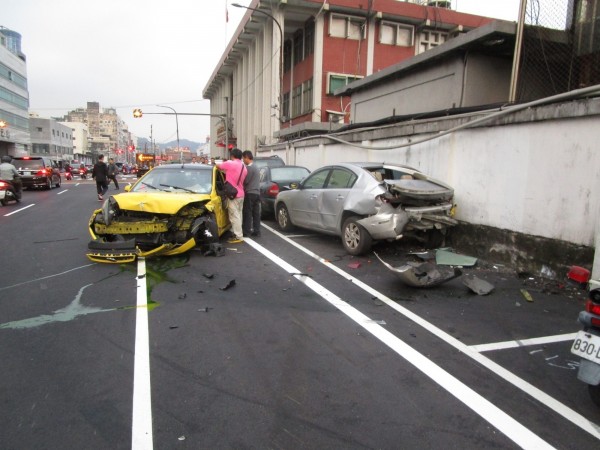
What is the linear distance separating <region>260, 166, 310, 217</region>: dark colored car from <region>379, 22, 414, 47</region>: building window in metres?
20.9

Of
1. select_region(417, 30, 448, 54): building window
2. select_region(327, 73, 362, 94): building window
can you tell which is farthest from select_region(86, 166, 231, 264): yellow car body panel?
select_region(417, 30, 448, 54): building window

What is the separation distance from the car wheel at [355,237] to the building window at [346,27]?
23.6m

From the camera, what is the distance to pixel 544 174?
6105mm

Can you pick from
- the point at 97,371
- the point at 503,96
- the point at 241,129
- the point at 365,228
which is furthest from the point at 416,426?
the point at 241,129

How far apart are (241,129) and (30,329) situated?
1566 inches

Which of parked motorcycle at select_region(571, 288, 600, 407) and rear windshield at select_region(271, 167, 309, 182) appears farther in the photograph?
rear windshield at select_region(271, 167, 309, 182)

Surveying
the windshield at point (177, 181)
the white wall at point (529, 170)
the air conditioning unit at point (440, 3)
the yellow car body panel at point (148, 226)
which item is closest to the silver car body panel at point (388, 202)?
the white wall at point (529, 170)

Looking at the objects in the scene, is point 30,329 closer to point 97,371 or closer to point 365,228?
point 97,371

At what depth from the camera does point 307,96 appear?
29188 mm

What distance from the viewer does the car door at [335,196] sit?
7.73 metres

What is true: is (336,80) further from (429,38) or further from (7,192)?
(7,192)

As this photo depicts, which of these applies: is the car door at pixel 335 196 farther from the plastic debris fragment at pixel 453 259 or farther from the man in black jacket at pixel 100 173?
the man in black jacket at pixel 100 173

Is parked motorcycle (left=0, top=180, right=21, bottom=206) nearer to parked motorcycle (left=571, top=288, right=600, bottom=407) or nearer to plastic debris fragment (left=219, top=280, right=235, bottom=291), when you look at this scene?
plastic debris fragment (left=219, top=280, right=235, bottom=291)

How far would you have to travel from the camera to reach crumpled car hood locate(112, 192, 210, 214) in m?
6.69
